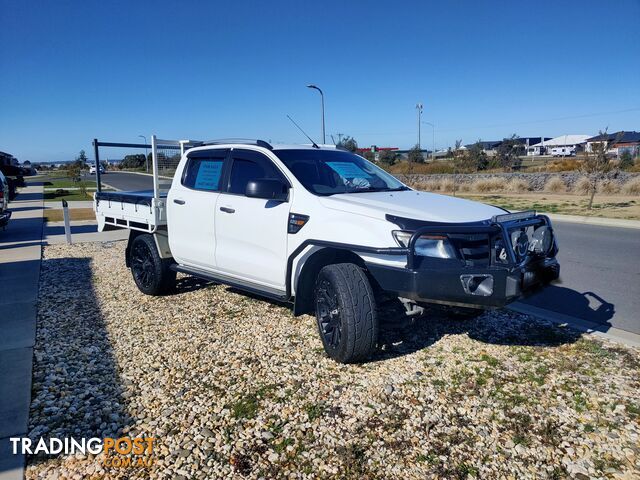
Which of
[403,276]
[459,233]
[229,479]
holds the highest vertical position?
[459,233]

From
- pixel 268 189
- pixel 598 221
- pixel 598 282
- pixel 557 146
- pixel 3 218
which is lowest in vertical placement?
pixel 598 282

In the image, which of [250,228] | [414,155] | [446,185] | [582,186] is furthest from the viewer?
[414,155]

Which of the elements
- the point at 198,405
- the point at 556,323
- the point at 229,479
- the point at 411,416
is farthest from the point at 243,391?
the point at 556,323

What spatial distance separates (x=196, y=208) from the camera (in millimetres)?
5582

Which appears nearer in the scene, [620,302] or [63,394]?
[63,394]

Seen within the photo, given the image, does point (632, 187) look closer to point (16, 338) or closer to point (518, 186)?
point (518, 186)

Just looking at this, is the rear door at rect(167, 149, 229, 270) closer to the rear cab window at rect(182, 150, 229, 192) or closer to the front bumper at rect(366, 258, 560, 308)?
the rear cab window at rect(182, 150, 229, 192)

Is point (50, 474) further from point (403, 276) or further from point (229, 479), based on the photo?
point (403, 276)

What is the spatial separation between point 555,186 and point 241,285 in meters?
26.1

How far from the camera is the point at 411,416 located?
11.4 feet

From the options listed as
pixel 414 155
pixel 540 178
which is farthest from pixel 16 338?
pixel 414 155

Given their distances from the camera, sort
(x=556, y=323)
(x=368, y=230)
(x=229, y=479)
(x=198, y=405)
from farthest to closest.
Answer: (x=556, y=323) → (x=368, y=230) → (x=198, y=405) → (x=229, y=479)

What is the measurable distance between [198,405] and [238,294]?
9.73 feet

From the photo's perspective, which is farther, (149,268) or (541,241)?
(149,268)
